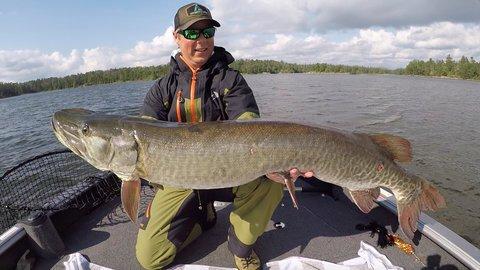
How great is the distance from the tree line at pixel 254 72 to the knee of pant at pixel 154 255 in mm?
49027

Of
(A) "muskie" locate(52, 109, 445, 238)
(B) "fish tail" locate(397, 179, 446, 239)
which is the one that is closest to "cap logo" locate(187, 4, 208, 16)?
(A) "muskie" locate(52, 109, 445, 238)

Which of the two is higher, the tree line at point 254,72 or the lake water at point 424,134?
the tree line at point 254,72

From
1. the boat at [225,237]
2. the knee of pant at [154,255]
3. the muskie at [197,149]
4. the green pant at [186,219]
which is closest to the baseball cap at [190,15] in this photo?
the muskie at [197,149]

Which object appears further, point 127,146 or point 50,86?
point 50,86

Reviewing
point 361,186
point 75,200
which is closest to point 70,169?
point 75,200

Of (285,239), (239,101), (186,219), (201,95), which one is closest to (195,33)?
(201,95)

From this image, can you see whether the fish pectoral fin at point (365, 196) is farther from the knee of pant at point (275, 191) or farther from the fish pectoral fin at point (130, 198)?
the fish pectoral fin at point (130, 198)

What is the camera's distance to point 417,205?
281cm

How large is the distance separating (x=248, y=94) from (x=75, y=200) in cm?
219

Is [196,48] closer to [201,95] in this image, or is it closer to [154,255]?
[201,95]

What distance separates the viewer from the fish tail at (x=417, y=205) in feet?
9.14

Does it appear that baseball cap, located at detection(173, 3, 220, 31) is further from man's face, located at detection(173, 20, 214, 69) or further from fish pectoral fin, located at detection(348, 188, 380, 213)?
fish pectoral fin, located at detection(348, 188, 380, 213)

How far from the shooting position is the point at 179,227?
313 centimetres

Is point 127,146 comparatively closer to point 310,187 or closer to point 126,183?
point 126,183
